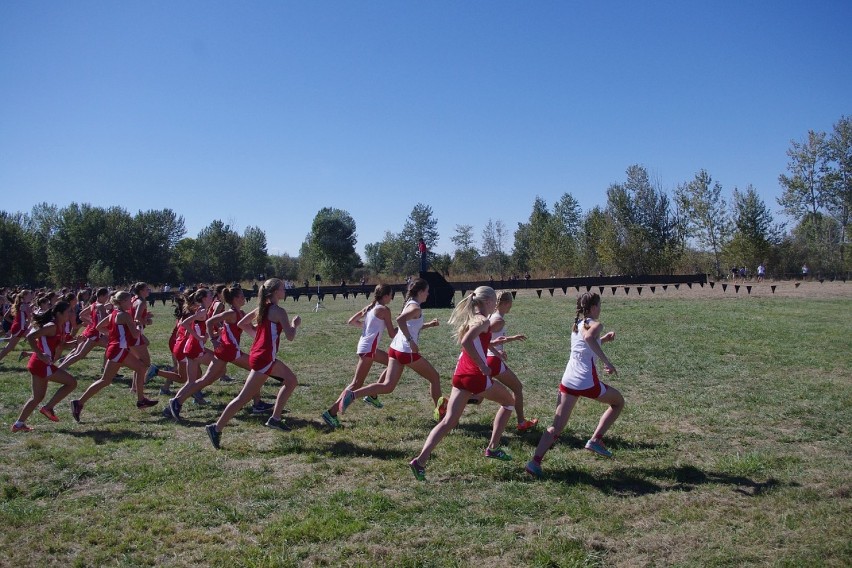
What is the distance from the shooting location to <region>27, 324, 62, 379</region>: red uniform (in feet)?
25.9

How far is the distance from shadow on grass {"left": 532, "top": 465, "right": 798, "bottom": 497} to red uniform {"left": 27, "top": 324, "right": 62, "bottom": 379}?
6335 millimetres

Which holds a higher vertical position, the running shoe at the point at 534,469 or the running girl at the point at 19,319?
the running girl at the point at 19,319

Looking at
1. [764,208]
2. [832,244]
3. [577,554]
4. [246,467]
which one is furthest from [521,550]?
[832,244]

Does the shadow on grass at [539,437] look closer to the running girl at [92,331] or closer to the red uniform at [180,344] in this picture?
the red uniform at [180,344]

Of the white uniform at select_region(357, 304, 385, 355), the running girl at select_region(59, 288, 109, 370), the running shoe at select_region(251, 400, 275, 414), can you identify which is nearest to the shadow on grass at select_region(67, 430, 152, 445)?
the running shoe at select_region(251, 400, 275, 414)

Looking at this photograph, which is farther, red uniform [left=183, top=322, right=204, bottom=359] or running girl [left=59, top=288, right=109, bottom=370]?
running girl [left=59, top=288, right=109, bottom=370]

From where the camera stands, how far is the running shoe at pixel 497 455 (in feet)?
20.5

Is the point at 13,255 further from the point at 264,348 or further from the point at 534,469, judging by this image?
the point at 534,469

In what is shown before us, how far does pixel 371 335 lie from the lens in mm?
8125

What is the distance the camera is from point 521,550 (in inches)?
169

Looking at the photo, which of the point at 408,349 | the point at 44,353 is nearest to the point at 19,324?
the point at 44,353

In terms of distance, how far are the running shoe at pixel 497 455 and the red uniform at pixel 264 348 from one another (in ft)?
8.24

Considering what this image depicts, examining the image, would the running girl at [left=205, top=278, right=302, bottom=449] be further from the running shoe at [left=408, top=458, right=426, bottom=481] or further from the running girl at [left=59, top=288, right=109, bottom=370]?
the running girl at [left=59, top=288, right=109, bottom=370]

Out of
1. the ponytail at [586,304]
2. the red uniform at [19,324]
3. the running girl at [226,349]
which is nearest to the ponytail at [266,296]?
the running girl at [226,349]
